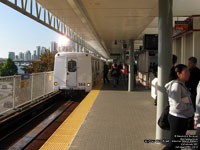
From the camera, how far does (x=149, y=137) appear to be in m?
5.04

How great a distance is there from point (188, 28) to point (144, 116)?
402 cm

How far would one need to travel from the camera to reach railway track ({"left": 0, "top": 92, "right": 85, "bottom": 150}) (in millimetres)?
6781

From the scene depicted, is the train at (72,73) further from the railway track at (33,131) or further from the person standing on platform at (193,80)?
the person standing on platform at (193,80)

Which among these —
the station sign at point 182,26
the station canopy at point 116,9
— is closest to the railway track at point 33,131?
the station canopy at point 116,9

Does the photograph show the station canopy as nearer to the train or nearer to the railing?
the railing

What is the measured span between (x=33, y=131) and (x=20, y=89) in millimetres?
1953

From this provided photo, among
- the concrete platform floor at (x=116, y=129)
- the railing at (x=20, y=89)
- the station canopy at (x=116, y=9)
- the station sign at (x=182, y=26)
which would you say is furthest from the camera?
the station sign at (x=182, y=26)

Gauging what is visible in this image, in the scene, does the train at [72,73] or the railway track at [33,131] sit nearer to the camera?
the railway track at [33,131]

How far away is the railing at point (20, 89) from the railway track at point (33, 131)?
796 mm

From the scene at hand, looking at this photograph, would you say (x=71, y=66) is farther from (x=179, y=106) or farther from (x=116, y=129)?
(x=179, y=106)

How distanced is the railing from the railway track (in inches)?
31.3

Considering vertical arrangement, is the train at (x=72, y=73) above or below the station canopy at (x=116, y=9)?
below

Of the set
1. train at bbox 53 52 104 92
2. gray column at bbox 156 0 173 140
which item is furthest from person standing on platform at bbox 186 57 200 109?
train at bbox 53 52 104 92

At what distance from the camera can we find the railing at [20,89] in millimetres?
7957
